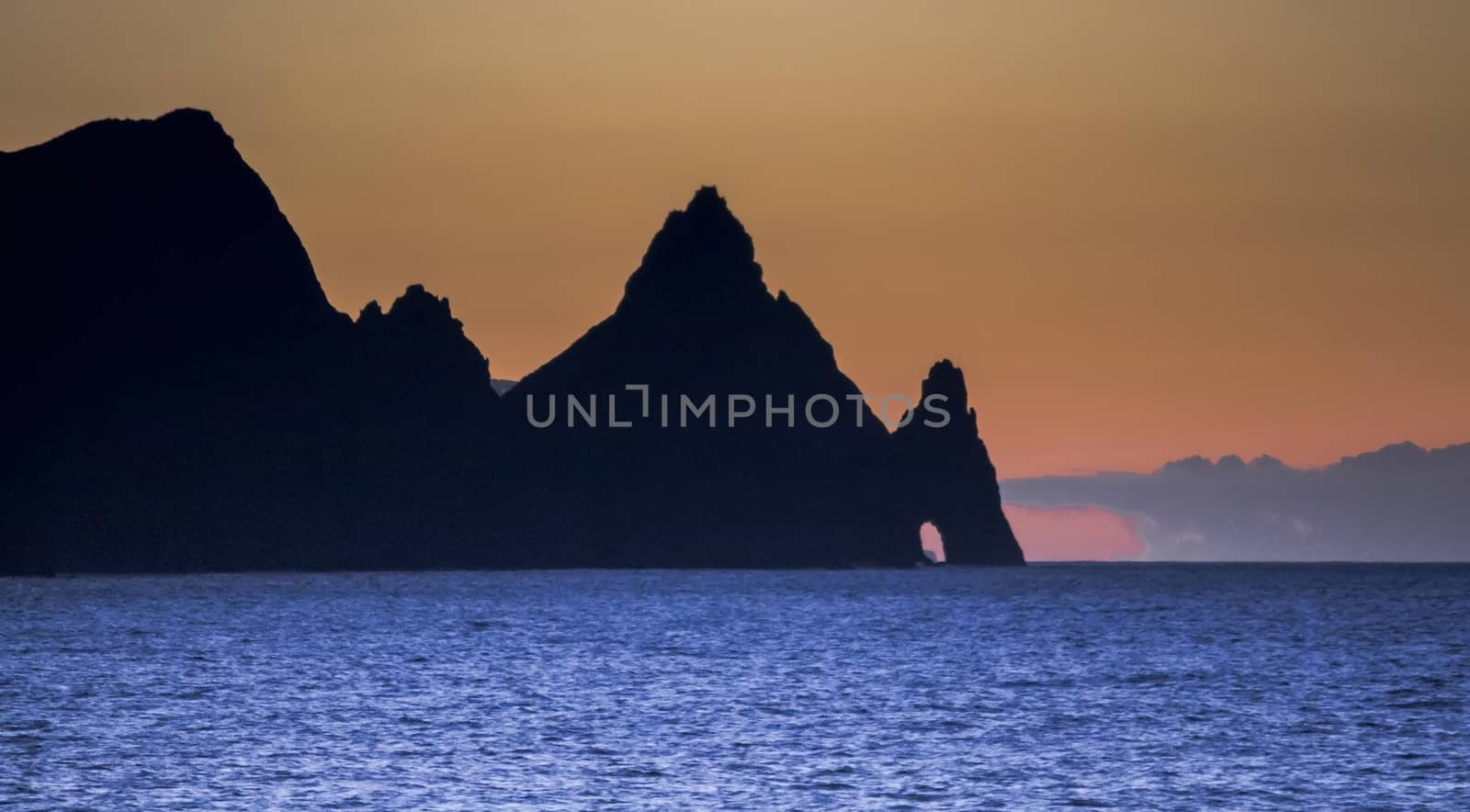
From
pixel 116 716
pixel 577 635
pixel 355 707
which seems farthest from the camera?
pixel 577 635

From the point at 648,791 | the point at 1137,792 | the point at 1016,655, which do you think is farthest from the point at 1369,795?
the point at 1016,655

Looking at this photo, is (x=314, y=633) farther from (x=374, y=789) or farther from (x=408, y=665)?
(x=374, y=789)

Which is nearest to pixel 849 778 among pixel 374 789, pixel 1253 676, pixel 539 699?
pixel 374 789

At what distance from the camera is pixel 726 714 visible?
55406 millimetres

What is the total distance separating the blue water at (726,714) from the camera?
1601 inches

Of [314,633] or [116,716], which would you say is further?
[314,633]

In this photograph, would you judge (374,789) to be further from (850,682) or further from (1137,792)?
(850,682)

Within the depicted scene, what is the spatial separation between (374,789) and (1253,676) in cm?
4176

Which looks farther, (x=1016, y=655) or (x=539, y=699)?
(x=1016, y=655)

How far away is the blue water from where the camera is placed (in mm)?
40656

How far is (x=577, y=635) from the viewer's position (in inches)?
3760

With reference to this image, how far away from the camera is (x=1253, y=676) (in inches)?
2808

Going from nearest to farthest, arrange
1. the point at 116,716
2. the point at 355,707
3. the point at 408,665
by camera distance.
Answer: the point at 116,716, the point at 355,707, the point at 408,665

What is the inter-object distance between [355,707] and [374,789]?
1724 centimetres
